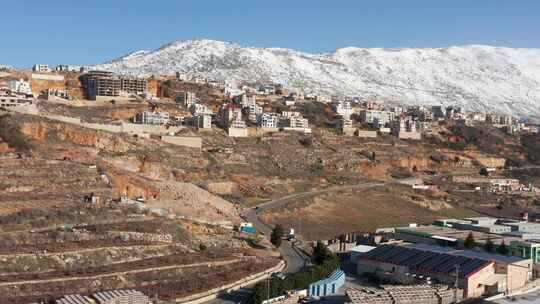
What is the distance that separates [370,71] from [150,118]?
357ft

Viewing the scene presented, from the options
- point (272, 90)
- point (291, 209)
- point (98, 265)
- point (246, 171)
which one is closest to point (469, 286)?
point (98, 265)

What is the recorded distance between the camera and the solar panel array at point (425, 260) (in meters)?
29.4

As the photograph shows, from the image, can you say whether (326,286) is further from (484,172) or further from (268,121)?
(484,172)

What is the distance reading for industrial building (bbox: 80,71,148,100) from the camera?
2645 inches

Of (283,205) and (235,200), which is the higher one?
(235,200)

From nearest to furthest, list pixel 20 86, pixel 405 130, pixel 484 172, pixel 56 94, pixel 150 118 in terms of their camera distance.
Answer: pixel 150 118
pixel 20 86
pixel 56 94
pixel 484 172
pixel 405 130

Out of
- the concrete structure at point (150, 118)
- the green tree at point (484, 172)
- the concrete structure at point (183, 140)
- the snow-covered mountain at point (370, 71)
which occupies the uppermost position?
the snow-covered mountain at point (370, 71)

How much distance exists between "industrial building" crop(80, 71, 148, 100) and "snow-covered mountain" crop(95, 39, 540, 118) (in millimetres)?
45728

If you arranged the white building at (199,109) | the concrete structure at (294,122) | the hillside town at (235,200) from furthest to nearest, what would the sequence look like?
the concrete structure at (294,122)
the white building at (199,109)
the hillside town at (235,200)

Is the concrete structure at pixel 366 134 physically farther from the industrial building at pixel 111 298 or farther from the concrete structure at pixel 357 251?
the industrial building at pixel 111 298

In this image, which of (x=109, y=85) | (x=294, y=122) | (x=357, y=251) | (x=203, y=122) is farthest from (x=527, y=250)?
(x=109, y=85)

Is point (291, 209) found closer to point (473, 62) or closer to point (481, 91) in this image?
point (481, 91)

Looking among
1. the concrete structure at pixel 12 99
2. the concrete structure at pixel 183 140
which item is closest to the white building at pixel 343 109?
the concrete structure at pixel 183 140

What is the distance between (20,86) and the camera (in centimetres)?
6119
